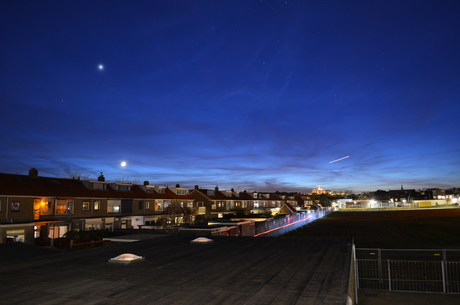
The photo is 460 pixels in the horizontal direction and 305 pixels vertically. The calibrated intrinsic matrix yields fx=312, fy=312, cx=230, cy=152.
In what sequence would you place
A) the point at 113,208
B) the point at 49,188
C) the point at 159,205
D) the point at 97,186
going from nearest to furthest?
1. the point at 49,188
2. the point at 113,208
3. the point at 97,186
4. the point at 159,205

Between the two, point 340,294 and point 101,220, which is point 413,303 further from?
point 101,220

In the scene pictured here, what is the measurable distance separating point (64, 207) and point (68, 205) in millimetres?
535

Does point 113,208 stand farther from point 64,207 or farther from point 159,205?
point 159,205

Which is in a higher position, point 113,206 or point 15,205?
point 15,205

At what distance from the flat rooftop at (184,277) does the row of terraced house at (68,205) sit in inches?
598

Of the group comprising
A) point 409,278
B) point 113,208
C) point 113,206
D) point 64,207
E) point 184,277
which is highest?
point 64,207

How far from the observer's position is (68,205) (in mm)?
35906

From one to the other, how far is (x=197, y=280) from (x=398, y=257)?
18443mm

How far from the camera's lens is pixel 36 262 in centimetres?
1188

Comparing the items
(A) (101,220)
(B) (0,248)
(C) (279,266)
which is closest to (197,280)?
(C) (279,266)

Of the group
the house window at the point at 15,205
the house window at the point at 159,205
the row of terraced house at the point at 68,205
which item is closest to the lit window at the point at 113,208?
the row of terraced house at the point at 68,205

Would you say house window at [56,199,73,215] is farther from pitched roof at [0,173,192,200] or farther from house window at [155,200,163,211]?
house window at [155,200,163,211]

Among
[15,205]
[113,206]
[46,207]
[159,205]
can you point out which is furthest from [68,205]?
[159,205]

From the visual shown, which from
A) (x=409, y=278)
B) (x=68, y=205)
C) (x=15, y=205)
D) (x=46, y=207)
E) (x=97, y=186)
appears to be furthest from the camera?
(x=97, y=186)
